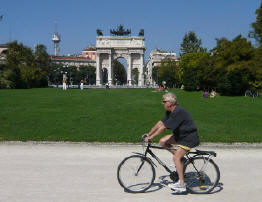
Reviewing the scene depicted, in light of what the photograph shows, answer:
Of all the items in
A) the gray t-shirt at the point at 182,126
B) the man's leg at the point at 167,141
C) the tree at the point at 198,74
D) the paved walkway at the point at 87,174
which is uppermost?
the tree at the point at 198,74

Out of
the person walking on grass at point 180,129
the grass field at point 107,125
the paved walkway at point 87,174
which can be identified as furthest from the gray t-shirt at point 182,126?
the grass field at point 107,125

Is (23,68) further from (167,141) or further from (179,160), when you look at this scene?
(179,160)

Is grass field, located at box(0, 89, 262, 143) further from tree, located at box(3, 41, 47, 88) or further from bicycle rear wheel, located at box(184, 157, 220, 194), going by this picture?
tree, located at box(3, 41, 47, 88)

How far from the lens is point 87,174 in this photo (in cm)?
722

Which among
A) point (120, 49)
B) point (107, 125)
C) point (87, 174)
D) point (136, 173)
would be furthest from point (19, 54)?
point (136, 173)

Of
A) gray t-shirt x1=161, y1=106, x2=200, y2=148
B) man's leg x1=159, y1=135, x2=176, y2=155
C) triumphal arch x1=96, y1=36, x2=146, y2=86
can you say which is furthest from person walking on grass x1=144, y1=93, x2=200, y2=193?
triumphal arch x1=96, y1=36, x2=146, y2=86

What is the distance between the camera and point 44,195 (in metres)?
5.82

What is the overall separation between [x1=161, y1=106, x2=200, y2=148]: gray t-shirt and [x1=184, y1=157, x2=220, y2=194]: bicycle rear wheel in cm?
46

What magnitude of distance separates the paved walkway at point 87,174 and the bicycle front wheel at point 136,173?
0.16 meters

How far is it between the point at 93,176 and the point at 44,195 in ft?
4.74

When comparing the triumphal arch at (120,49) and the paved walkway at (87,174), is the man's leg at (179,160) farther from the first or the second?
the triumphal arch at (120,49)

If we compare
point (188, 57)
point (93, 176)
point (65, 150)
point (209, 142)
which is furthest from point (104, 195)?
point (188, 57)

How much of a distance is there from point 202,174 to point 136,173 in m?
1.26

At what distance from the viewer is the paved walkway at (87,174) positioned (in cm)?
584
